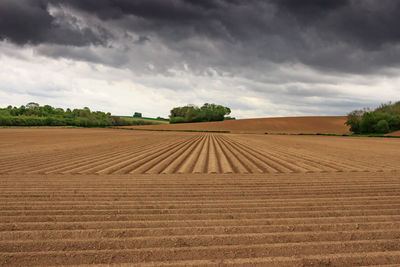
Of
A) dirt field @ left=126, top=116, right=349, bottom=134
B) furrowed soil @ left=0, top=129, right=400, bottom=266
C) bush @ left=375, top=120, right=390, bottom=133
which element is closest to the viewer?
furrowed soil @ left=0, top=129, right=400, bottom=266

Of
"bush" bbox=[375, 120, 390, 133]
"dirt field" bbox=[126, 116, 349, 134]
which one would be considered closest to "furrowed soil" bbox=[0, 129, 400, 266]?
"bush" bbox=[375, 120, 390, 133]

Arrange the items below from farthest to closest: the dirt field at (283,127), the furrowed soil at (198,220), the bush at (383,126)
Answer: the dirt field at (283,127)
the bush at (383,126)
the furrowed soil at (198,220)

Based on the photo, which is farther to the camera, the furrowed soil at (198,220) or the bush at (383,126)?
the bush at (383,126)

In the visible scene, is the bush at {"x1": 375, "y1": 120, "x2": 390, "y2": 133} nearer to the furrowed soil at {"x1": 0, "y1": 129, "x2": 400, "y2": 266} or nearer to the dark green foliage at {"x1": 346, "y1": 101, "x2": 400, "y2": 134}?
the dark green foliage at {"x1": 346, "y1": 101, "x2": 400, "y2": 134}

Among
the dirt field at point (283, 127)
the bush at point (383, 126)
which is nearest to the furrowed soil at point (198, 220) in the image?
the bush at point (383, 126)

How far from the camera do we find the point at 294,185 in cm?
611

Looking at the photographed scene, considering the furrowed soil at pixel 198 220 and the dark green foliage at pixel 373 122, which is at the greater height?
the dark green foliage at pixel 373 122

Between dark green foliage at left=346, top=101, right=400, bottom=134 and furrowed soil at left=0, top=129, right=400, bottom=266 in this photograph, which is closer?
furrowed soil at left=0, top=129, right=400, bottom=266

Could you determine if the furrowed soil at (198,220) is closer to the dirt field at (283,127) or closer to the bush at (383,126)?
the bush at (383,126)

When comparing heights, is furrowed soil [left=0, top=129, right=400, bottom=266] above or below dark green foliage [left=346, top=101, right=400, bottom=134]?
below

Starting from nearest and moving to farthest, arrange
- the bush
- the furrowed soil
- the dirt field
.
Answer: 1. the furrowed soil
2. the bush
3. the dirt field

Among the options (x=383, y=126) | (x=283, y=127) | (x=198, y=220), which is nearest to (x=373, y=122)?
(x=383, y=126)

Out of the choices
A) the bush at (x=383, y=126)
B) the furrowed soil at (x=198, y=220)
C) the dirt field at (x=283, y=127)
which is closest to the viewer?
the furrowed soil at (x=198, y=220)

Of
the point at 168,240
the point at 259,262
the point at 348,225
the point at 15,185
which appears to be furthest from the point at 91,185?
→ the point at 348,225
